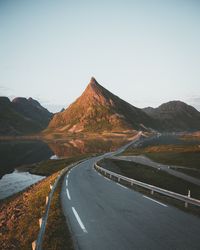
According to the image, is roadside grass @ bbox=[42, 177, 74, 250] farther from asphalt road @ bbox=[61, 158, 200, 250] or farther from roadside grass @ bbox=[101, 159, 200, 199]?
roadside grass @ bbox=[101, 159, 200, 199]

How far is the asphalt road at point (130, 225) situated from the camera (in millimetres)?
11359

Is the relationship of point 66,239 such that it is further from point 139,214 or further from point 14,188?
point 14,188

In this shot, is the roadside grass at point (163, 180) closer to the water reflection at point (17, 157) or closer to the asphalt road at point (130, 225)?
the asphalt road at point (130, 225)

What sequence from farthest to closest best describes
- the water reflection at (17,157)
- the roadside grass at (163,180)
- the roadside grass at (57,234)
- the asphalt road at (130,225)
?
the water reflection at (17,157) → the roadside grass at (163,180) → the roadside grass at (57,234) → the asphalt road at (130,225)

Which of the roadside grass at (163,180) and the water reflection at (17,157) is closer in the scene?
the roadside grass at (163,180)

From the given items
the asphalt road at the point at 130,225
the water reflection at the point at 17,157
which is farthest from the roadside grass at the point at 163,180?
the water reflection at the point at 17,157

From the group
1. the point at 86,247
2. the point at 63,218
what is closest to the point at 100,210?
the point at 63,218

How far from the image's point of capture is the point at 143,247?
428 inches

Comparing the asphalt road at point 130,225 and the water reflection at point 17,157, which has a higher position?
the asphalt road at point 130,225

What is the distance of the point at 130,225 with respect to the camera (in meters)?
14.1

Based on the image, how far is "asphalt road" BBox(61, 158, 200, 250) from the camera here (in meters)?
11.4

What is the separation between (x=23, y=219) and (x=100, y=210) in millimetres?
6884

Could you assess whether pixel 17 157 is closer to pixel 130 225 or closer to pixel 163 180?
pixel 163 180

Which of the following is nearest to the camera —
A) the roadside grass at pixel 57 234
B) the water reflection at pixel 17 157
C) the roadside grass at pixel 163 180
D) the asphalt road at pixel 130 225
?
the asphalt road at pixel 130 225
